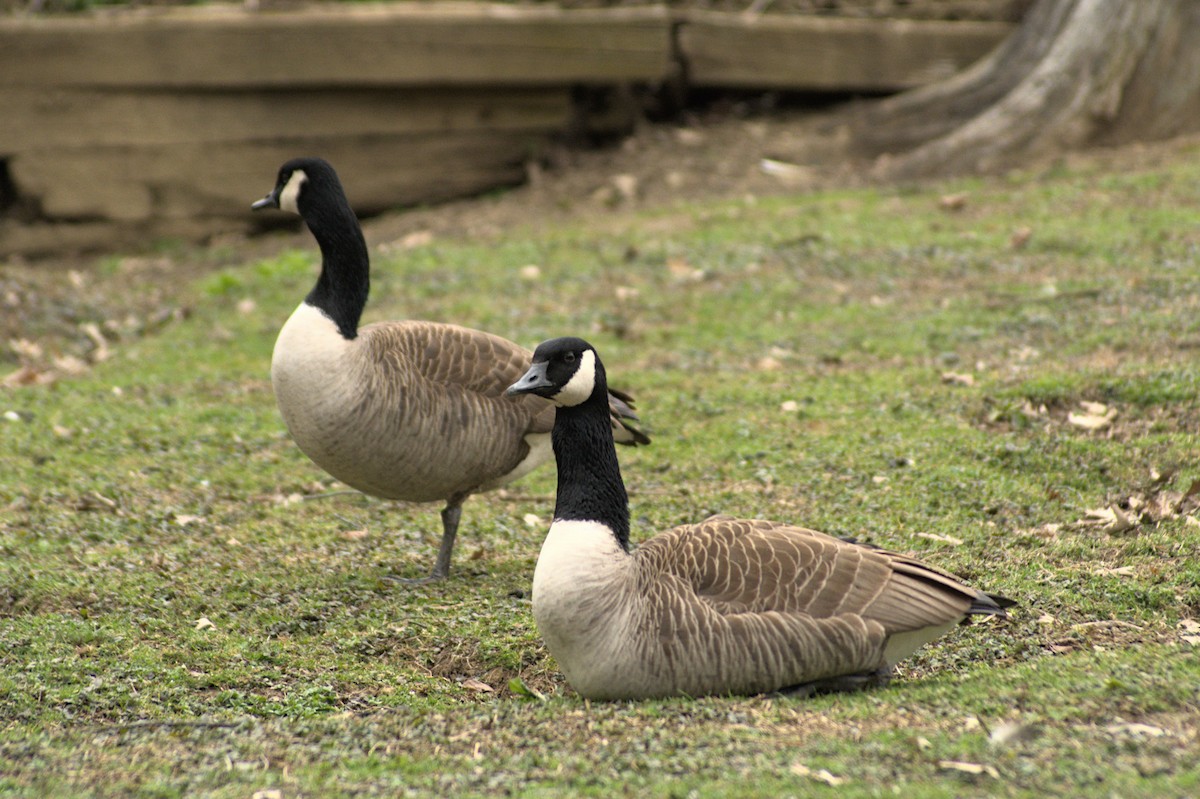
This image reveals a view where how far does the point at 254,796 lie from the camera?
378cm

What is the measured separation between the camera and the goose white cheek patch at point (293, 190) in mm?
6613

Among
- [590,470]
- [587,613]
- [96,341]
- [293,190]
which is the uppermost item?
[293,190]

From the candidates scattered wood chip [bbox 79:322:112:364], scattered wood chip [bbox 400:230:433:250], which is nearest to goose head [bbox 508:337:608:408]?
scattered wood chip [bbox 79:322:112:364]

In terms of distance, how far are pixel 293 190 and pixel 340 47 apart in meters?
6.47

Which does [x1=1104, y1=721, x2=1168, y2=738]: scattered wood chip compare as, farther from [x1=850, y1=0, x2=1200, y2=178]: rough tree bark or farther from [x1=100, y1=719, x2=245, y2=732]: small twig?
[x1=850, y1=0, x2=1200, y2=178]: rough tree bark

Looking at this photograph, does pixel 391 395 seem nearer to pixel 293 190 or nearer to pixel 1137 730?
pixel 293 190

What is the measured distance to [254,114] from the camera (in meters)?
12.7

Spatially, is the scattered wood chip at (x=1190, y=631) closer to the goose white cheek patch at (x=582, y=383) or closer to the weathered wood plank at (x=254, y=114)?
the goose white cheek patch at (x=582, y=383)

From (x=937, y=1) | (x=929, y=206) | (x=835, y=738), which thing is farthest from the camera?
(x=937, y=1)

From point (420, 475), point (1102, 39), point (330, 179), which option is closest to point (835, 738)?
point (420, 475)

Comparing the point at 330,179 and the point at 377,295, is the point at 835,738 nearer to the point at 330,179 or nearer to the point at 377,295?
the point at 330,179

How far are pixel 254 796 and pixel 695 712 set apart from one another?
1.51 metres

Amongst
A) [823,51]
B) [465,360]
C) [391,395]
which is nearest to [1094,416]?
[465,360]

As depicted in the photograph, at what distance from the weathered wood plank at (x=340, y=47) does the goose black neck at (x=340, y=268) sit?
6.55 m
